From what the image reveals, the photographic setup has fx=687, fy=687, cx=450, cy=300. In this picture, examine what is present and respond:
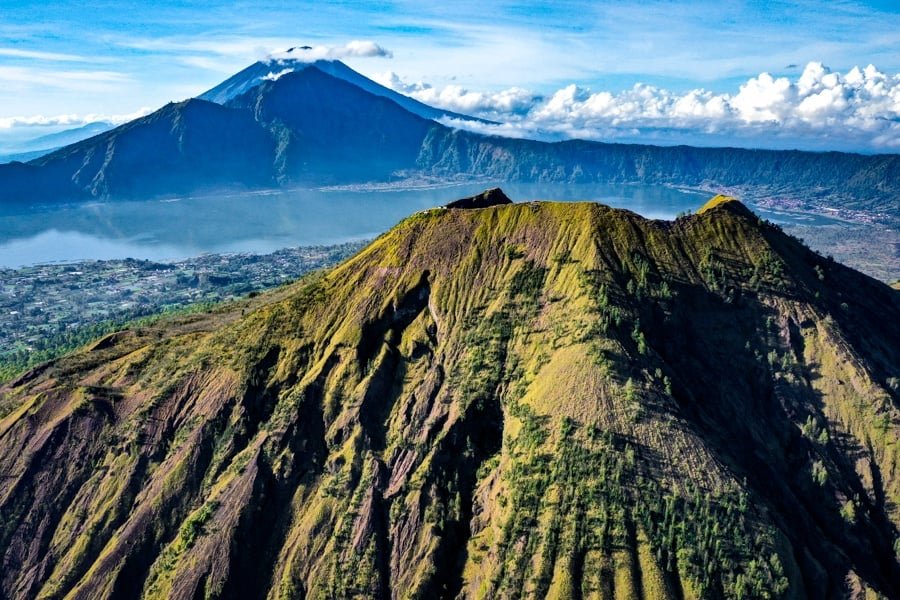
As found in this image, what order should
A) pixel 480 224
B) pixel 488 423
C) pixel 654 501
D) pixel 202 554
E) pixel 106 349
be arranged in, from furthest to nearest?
pixel 106 349, pixel 480 224, pixel 488 423, pixel 202 554, pixel 654 501

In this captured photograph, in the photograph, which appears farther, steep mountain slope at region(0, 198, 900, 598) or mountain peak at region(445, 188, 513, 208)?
mountain peak at region(445, 188, 513, 208)

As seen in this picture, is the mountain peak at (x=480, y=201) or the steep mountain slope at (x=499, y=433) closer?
the steep mountain slope at (x=499, y=433)

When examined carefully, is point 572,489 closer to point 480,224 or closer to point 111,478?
point 480,224

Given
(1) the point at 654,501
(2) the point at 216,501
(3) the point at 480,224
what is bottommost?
(2) the point at 216,501

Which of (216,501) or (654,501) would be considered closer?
(654,501)

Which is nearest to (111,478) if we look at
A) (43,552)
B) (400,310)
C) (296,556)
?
(43,552)

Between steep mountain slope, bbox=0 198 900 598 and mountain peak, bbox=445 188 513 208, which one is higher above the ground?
mountain peak, bbox=445 188 513 208

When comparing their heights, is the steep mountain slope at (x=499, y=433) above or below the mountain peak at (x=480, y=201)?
below

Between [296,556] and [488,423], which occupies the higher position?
[488,423]
